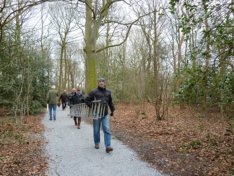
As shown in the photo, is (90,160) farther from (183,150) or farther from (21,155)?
(183,150)

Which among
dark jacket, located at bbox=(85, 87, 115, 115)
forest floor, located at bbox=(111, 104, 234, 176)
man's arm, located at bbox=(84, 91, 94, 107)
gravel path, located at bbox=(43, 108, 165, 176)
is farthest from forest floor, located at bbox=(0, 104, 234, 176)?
man's arm, located at bbox=(84, 91, 94, 107)

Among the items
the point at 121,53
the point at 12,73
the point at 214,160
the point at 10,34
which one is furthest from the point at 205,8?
the point at 121,53

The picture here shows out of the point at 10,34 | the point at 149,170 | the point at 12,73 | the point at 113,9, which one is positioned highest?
the point at 113,9

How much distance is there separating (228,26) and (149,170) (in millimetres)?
3435

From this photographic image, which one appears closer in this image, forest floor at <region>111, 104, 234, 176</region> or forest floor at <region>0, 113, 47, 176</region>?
forest floor at <region>111, 104, 234, 176</region>

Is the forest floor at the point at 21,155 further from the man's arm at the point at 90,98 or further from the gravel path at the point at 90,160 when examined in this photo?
the man's arm at the point at 90,98

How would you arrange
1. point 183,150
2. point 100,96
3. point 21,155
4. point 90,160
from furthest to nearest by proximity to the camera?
point 100,96 < point 183,150 < point 21,155 < point 90,160

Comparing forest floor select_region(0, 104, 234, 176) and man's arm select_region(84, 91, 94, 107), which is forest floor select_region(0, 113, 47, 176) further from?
man's arm select_region(84, 91, 94, 107)

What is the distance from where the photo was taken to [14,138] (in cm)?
1020

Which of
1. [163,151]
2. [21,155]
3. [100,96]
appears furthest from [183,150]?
[21,155]

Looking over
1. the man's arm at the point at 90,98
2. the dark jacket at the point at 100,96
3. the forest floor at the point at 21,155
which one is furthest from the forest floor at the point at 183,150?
the forest floor at the point at 21,155

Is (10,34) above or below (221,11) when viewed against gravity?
above

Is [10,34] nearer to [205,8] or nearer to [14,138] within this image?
[14,138]

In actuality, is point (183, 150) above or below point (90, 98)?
below
